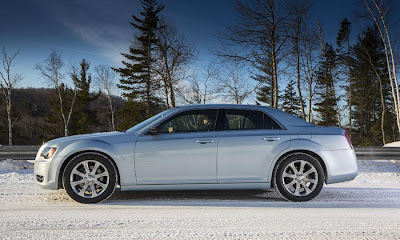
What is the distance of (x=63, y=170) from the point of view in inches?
193

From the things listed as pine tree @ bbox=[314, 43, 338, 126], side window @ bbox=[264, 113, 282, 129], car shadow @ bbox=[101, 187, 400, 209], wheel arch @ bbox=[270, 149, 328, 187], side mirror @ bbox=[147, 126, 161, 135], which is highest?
pine tree @ bbox=[314, 43, 338, 126]

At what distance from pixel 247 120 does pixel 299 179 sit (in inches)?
47.3

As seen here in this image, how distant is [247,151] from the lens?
4.98 metres

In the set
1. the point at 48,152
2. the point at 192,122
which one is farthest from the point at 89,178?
the point at 192,122

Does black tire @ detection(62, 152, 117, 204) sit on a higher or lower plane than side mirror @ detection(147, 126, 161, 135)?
lower

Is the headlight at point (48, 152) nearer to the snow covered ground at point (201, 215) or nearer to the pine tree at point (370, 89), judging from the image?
the snow covered ground at point (201, 215)

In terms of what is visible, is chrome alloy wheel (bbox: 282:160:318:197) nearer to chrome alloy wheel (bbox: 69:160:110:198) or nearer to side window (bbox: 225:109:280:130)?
side window (bbox: 225:109:280:130)

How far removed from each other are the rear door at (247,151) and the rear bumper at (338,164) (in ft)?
2.31

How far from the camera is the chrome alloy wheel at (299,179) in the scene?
199 inches

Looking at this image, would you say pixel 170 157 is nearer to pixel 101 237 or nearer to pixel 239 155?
pixel 239 155

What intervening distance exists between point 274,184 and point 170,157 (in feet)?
5.38

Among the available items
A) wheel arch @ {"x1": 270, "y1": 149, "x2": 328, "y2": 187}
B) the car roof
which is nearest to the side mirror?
the car roof

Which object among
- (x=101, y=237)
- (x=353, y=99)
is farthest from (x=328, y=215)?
(x=353, y=99)

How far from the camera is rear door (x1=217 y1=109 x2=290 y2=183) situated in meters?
4.94
